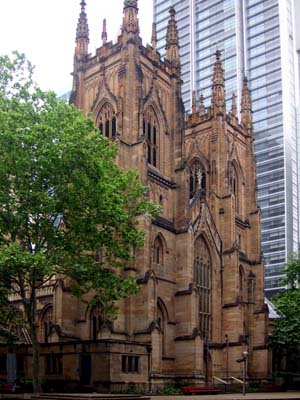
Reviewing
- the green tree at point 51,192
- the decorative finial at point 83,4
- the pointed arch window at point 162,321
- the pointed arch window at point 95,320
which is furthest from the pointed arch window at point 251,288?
the green tree at point 51,192

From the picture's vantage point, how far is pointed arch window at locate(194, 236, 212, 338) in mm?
60219

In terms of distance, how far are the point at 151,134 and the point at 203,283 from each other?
14.8 metres

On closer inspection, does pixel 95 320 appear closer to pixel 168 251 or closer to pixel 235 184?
pixel 168 251

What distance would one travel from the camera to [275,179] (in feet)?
425

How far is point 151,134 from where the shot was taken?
6053 cm

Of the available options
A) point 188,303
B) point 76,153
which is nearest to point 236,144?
point 188,303

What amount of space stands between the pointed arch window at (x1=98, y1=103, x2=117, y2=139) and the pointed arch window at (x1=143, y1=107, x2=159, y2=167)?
282cm

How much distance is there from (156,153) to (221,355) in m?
20.0

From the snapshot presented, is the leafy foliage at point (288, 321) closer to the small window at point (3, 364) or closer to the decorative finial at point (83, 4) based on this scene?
the small window at point (3, 364)

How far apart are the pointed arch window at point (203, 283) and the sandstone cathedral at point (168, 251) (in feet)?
0.32

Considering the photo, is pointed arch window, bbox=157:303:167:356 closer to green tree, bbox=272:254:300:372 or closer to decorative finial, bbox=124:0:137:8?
green tree, bbox=272:254:300:372

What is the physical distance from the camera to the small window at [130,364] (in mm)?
44894

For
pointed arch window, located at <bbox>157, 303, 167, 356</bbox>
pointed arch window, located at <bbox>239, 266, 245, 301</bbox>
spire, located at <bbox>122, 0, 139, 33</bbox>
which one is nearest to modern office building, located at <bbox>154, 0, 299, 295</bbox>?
pointed arch window, located at <bbox>239, 266, 245, 301</bbox>

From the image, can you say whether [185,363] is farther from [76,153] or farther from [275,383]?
[76,153]
